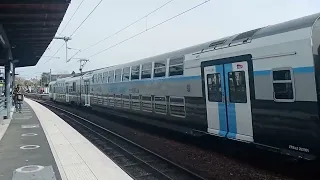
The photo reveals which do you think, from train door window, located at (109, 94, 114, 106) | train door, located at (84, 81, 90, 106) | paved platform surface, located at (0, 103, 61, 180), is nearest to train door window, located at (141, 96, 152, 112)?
paved platform surface, located at (0, 103, 61, 180)

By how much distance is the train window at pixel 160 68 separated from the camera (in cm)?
1179

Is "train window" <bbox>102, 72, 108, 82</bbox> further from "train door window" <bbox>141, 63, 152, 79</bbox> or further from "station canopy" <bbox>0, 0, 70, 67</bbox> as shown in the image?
"train door window" <bbox>141, 63, 152, 79</bbox>

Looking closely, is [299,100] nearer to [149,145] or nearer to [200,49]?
[200,49]

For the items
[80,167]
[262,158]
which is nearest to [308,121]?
[262,158]

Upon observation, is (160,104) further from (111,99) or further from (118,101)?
(111,99)

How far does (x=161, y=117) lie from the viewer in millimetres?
12234

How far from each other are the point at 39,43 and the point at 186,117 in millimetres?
14504

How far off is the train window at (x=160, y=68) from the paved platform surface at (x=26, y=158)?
15.1ft

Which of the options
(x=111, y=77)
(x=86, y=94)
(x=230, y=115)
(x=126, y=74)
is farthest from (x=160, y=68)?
(x=86, y=94)

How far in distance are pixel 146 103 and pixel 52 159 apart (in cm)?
589

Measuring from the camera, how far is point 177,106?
35.8 feet

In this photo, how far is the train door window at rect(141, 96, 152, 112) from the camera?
13.2m

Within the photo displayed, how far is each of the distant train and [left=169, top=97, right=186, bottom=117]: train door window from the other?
0.03 m

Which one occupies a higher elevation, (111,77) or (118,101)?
(111,77)
